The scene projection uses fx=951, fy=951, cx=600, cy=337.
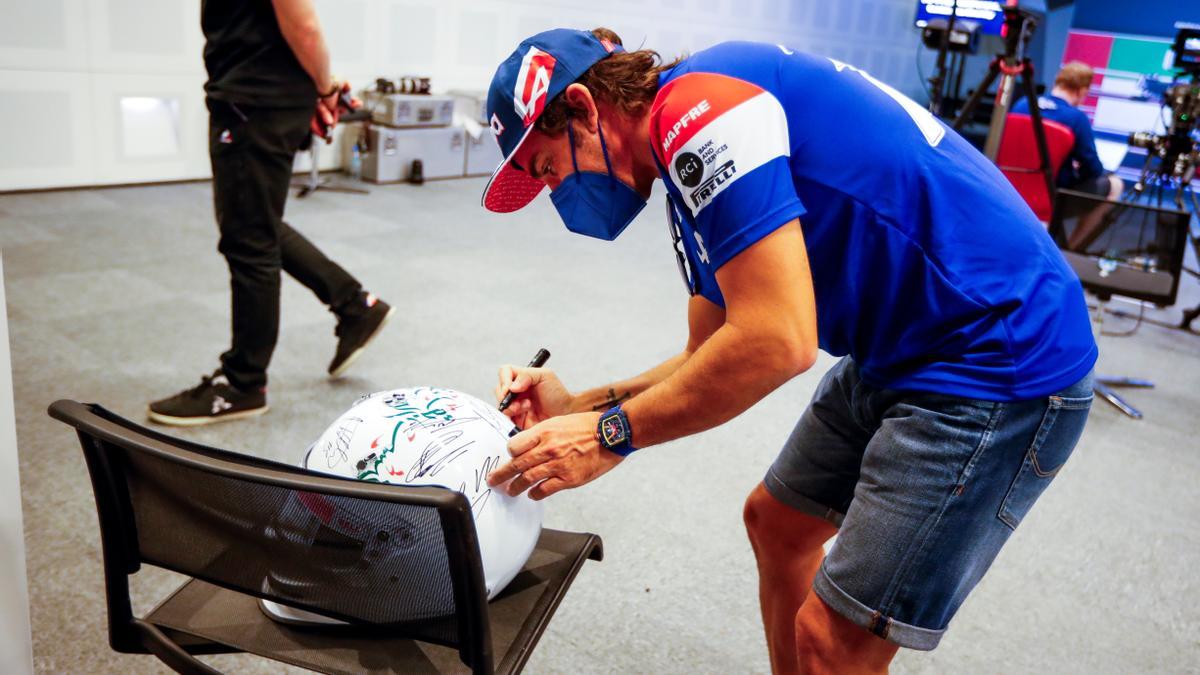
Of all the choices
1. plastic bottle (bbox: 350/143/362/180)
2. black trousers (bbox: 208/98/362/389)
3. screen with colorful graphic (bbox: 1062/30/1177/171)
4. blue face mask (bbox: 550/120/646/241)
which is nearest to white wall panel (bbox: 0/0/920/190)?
plastic bottle (bbox: 350/143/362/180)

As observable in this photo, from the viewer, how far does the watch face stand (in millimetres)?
1188

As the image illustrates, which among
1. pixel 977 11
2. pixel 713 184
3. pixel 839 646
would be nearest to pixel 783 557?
pixel 839 646

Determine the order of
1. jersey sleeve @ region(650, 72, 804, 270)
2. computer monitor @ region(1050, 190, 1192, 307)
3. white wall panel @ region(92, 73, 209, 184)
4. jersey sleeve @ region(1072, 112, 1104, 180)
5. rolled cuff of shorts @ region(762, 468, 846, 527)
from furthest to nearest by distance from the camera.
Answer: jersey sleeve @ region(1072, 112, 1104, 180)
white wall panel @ region(92, 73, 209, 184)
computer monitor @ region(1050, 190, 1192, 307)
rolled cuff of shorts @ region(762, 468, 846, 527)
jersey sleeve @ region(650, 72, 804, 270)

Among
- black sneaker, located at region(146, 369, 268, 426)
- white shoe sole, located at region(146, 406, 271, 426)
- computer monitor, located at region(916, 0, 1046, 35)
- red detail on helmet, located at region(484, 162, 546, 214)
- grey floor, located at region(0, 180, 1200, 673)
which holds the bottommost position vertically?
grey floor, located at region(0, 180, 1200, 673)

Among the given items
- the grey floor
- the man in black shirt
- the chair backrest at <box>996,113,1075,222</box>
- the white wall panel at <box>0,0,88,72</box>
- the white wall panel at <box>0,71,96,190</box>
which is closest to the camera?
the grey floor

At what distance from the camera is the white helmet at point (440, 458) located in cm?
119

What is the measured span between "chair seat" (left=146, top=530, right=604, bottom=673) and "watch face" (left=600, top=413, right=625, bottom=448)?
0.22 m

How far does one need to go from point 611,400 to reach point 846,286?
49 centimetres

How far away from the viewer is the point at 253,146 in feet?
8.38

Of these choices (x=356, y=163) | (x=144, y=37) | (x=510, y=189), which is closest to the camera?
(x=510, y=189)

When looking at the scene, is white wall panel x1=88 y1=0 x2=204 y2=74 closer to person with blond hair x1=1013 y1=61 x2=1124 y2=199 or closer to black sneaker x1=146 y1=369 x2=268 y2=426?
black sneaker x1=146 y1=369 x2=268 y2=426

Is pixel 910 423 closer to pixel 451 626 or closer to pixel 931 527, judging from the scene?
pixel 931 527

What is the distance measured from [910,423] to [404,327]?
2.82 metres

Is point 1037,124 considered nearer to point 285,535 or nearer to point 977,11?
point 977,11
